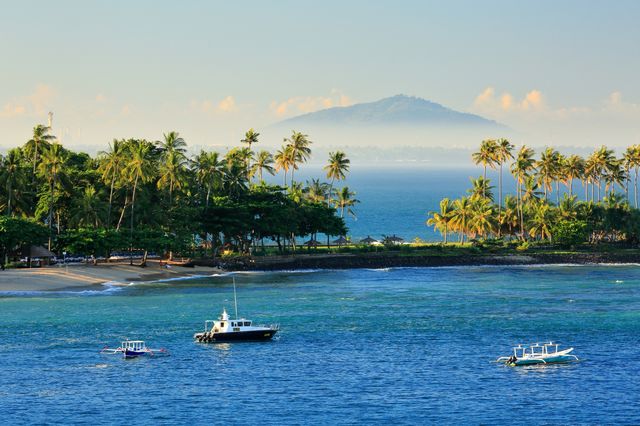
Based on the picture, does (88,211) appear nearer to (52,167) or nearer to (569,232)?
(52,167)

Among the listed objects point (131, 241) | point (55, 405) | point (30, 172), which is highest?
point (30, 172)

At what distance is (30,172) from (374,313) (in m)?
72.2

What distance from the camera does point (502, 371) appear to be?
87.9 meters

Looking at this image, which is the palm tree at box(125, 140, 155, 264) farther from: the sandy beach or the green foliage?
the green foliage

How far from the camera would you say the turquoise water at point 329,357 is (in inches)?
2968

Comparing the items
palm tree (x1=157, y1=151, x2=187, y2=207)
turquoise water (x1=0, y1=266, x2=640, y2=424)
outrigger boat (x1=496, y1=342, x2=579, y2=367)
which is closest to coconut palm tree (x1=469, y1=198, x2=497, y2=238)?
turquoise water (x1=0, y1=266, x2=640, y2=424)

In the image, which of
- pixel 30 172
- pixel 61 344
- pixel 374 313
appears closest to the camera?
pixel 61 344

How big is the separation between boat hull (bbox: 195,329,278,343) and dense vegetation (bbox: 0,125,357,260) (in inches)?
2068

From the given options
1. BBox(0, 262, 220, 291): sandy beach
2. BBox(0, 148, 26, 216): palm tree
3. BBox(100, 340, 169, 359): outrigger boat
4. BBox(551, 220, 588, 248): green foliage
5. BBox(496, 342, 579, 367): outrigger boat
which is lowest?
BBox(496, 342, 579, 367): outrigger boat

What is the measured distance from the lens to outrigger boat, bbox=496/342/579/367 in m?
90.1

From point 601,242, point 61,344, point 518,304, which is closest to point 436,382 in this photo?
point 61,344

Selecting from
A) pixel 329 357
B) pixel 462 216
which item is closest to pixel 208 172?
pixel 462 216

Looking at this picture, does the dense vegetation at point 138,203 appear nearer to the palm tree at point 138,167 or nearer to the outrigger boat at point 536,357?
the palm tree at point 138,167

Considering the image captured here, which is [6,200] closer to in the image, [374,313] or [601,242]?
[374,313]
